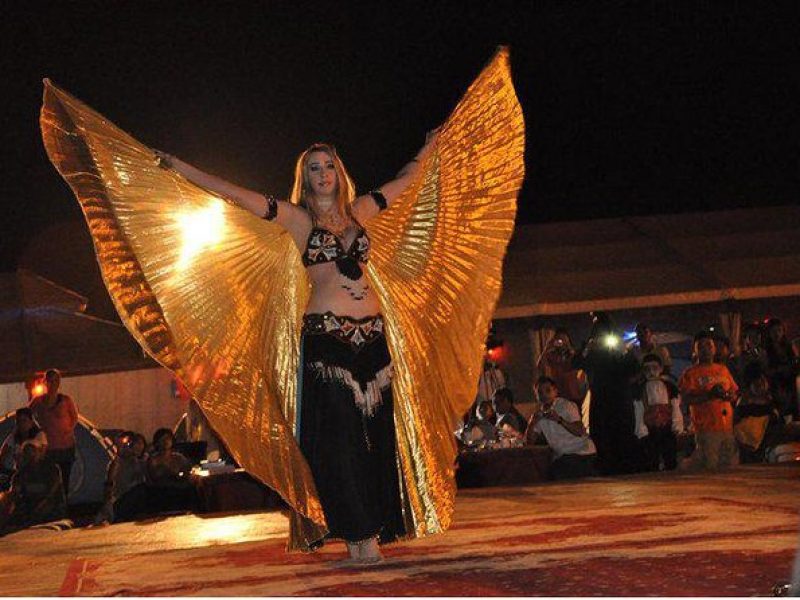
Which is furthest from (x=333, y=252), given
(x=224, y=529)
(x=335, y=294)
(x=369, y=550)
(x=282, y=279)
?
(x=224, y=529)

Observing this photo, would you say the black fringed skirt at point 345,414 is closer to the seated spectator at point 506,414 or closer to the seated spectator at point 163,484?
the seated spectator at point 506,414

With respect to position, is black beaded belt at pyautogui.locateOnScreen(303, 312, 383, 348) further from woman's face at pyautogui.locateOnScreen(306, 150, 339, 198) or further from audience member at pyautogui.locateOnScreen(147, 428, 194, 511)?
audience member at pyautogui.locateOnScreen(147, 428, 194, 511)

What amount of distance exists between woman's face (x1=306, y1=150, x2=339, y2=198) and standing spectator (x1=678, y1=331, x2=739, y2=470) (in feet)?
18.0

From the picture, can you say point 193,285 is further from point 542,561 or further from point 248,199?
point 542,561

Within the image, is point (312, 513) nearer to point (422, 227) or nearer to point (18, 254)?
point (422, 227)

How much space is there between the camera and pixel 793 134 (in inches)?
768

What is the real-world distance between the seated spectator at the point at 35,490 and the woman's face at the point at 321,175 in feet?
19.1

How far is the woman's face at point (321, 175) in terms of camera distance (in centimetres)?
498

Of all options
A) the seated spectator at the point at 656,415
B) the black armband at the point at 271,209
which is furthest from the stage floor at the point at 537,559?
the seated spectator at the point at 656,415

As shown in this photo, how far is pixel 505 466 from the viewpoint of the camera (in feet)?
32.8

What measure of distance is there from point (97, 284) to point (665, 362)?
8.77 meters

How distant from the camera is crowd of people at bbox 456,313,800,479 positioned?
9.73 m

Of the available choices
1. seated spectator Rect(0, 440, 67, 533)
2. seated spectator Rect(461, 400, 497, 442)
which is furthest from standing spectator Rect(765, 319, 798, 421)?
seated spectator Rect(0, 440, 67, 533)

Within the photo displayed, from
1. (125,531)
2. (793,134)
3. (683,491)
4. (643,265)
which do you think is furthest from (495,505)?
(793,134)
